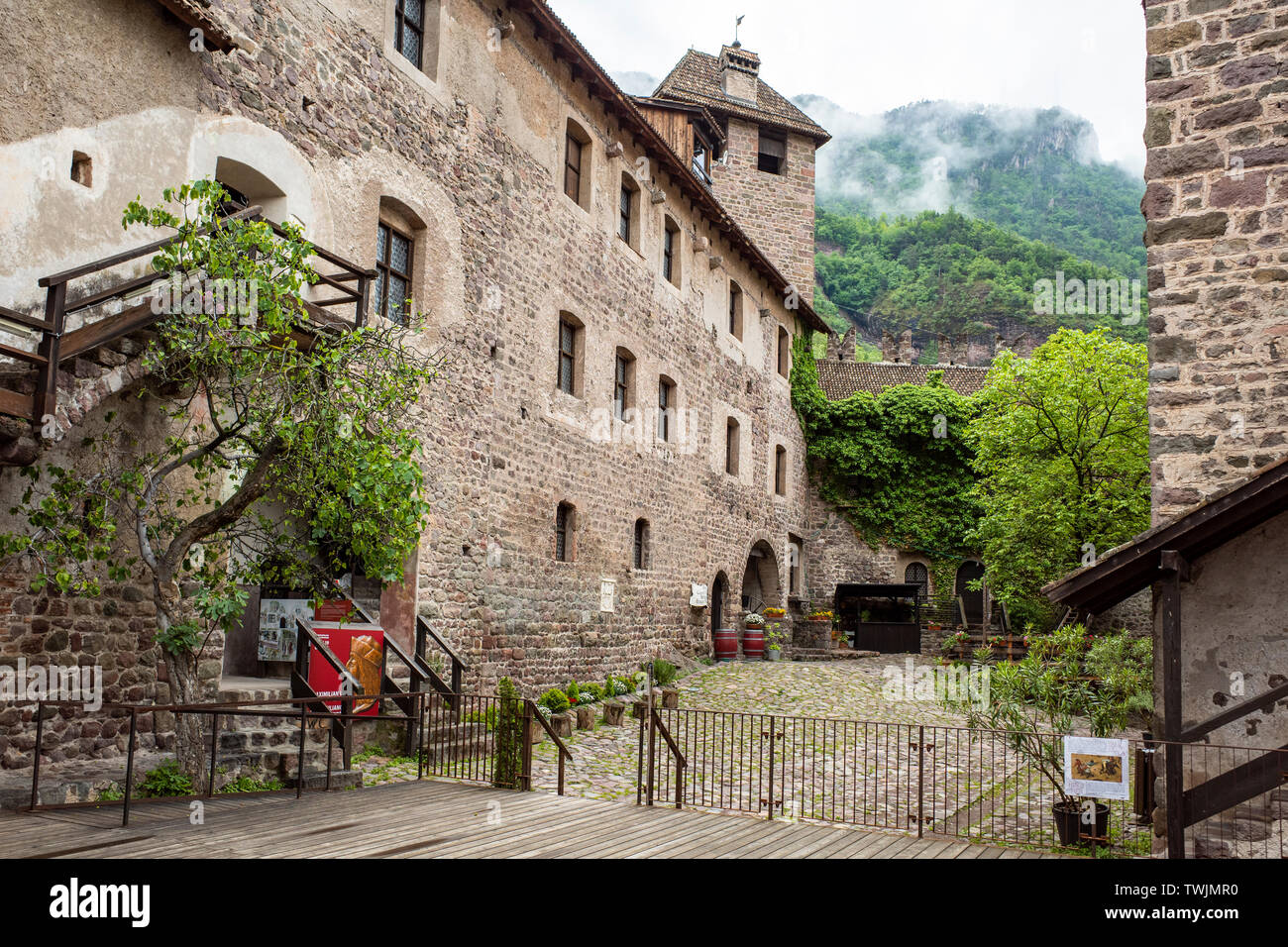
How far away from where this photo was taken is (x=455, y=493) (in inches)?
511

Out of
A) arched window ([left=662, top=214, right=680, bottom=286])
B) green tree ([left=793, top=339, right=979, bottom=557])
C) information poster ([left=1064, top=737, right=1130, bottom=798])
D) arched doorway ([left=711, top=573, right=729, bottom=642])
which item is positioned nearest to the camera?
information poster ([left=1064, top=737, right=1130, bottom=798])

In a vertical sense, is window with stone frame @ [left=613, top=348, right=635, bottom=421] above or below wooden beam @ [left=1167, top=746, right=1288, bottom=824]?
above

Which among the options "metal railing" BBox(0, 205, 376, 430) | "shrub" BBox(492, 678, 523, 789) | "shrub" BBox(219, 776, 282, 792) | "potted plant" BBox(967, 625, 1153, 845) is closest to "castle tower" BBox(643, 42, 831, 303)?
"potted plant" BBox(967, 625, 1153, 845)

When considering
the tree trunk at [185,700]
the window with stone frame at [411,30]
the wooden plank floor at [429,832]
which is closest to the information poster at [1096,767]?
the wooden plank floor at [429,832]

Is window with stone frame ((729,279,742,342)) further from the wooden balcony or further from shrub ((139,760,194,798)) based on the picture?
shrub ((139,760,194,798))

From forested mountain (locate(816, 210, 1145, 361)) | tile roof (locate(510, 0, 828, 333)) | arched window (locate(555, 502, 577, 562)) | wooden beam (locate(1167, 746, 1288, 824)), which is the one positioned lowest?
wooden beam (locate(1167, 746, 1288, 824))

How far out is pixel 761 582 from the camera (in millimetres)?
26719

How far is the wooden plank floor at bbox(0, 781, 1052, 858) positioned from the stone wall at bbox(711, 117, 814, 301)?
22337 mm

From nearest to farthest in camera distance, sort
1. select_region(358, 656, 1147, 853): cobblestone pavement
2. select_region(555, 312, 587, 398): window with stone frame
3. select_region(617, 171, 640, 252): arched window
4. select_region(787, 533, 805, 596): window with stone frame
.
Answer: select_region(358, 656, 1147, 853): cobblestone pavement → select_region(555, 312, 587, 398): window with stone frame → select_region(617, 171, 640, 252): arched window → select_region(787, 533, 805, 596): window with stone frame

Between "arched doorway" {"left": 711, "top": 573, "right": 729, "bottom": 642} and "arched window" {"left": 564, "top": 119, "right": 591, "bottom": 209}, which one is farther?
"arched doorway" {"left": 711, "top": 573, "right": 729, "bottom": 642}

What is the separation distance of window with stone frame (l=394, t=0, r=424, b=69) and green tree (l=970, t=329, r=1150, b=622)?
590 inches

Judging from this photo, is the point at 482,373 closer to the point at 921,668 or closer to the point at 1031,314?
the point at 921,668

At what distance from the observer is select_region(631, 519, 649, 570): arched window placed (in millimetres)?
18703
